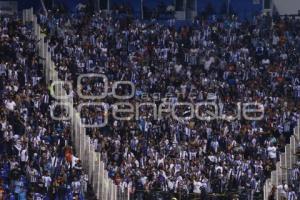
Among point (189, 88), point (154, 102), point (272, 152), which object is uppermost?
point (189, 88)

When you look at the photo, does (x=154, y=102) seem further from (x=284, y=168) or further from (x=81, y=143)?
(x=284, y=168)

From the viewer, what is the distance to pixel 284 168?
5112 centimetres

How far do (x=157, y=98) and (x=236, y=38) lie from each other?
692cm

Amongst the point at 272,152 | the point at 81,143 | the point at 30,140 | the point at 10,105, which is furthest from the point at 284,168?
the point at 10,105

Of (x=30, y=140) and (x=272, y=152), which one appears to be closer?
(x=30, y=140)

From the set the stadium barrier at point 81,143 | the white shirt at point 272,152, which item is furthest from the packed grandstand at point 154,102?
the stadium barrier at point 81,143

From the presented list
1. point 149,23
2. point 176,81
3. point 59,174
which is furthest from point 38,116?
point 149,23

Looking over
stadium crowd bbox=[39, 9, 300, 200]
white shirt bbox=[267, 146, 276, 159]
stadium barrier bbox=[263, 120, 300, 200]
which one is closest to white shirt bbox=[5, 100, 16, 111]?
stadium crowd bbox=[39, 9, 300, 200]

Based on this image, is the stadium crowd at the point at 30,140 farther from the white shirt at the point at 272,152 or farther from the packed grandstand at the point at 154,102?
the white shirt at the point at 272,152

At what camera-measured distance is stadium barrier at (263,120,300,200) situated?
4994cm

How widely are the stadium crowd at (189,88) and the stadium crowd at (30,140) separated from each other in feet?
4.02

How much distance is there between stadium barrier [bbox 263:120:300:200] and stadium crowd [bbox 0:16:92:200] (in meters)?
6.29

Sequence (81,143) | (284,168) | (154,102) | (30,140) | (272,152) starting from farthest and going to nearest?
(154,102) → (272,152) → (284,168) → (81,143) → (30,140)

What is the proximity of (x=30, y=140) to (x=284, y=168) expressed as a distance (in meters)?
8.89
